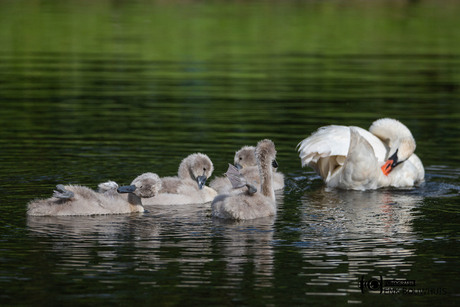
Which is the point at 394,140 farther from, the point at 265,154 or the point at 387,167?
the point at 265,154

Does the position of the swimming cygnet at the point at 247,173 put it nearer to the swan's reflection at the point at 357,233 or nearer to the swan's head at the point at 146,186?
the swan's reflection at the point at 357,233

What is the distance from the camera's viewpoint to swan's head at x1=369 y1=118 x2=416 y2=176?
13.6 m

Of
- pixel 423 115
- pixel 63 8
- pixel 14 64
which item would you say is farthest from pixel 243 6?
pixel 423 115

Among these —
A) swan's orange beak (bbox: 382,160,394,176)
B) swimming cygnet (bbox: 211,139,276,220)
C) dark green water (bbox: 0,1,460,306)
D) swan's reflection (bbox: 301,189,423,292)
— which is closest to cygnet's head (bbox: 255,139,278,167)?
swimming cygnet (bbox: 211,139,276,220)

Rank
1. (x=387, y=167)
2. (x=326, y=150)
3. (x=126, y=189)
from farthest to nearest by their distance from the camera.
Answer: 1. (x=387, y=167)
2. (x=326, y=150)
3. (x=126, y=189)

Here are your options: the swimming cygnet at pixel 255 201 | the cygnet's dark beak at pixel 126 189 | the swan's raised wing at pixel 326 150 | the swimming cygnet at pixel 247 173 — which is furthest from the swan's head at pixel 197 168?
the swan's raised wing at pixel 326 150

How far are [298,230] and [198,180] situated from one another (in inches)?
87.5

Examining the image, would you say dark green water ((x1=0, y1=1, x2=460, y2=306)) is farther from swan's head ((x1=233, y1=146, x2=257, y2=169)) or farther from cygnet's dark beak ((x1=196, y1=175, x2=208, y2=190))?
swan's head ((x1=233, y1=146, x2=257, y2=169))

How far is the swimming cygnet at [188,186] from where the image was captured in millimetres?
11409

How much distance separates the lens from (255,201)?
10.4 meters

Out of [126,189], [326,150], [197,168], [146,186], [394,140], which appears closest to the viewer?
[126,189]

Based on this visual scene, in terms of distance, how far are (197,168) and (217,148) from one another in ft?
10.1

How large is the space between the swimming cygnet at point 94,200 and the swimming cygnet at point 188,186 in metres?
0.46

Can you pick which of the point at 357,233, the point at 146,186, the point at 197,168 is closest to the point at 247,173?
the point at 197,168
